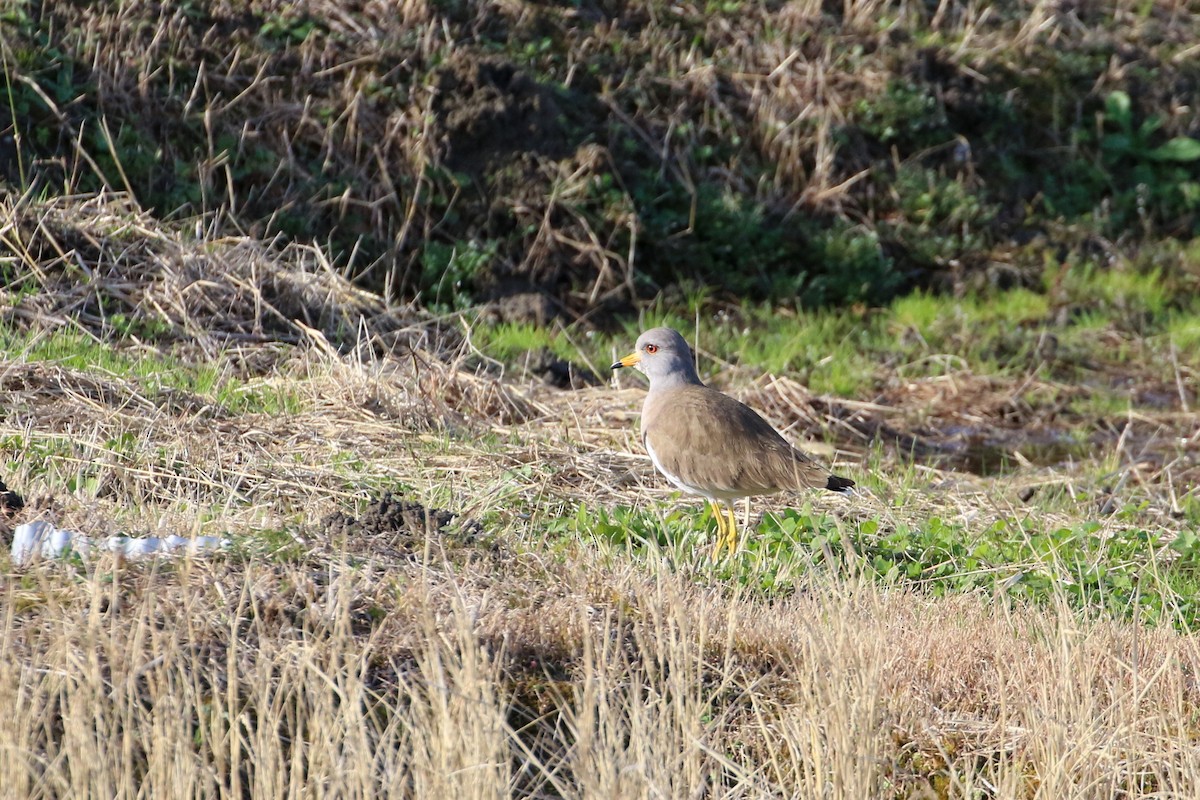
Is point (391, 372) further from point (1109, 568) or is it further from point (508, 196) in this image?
point (1109, 568)

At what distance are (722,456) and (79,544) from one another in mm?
2532

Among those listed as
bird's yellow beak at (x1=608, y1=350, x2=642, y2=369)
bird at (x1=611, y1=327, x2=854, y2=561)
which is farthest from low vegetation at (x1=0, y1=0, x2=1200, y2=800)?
bird's yellow beak at (x1=608, y1=350, x2=642, y2=369)

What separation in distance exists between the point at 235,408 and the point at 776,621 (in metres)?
3.28

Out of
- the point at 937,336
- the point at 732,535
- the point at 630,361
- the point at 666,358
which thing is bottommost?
the point at 937,336

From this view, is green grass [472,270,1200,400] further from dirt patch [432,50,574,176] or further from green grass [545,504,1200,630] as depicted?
green grass [545,504,1200,630]

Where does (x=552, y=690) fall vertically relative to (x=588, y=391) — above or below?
above

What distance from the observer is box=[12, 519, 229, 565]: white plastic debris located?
464cm

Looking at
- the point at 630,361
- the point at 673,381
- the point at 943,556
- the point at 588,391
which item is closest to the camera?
the point at 943,556

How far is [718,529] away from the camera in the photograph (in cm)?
638

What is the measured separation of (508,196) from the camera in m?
10.5

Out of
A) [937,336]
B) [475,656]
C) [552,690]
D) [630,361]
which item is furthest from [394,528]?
[937,336]

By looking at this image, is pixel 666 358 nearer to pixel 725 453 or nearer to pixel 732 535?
pixel 725 453

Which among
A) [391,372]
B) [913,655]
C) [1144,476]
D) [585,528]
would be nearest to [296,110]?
[391,372]

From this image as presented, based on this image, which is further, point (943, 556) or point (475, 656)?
point (943, 556)
